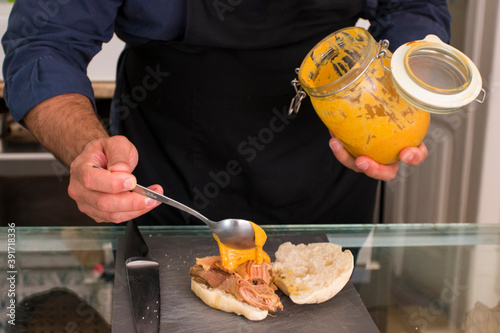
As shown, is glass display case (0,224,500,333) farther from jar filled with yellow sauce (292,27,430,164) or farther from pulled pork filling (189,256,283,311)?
jar filled with yellow sauce (292,27,430,164)

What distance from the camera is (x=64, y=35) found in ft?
3.55

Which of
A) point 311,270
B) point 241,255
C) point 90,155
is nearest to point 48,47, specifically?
point 90,155

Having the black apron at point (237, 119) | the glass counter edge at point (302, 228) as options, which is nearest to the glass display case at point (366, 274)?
the glass counter edge at point (302, 228)

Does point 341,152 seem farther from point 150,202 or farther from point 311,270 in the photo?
point 150,202

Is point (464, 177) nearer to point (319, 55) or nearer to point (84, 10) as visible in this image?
point (319, 55)

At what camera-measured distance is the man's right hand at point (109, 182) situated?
805 mm

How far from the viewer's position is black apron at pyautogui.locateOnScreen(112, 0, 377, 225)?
1.21 meters

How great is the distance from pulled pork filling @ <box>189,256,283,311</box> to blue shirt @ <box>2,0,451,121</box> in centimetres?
43

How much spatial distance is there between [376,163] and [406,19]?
0.49 m

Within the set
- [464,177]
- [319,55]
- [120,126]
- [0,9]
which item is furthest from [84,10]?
[0,9]

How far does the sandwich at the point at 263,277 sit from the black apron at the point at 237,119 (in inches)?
14.1

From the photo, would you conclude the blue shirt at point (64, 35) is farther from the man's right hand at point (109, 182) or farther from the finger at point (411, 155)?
the finger at point (411, 155)

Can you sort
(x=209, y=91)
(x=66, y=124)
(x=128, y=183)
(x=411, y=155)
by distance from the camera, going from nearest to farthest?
(x=128, y=183) < (x=411, y=155) < (x=66, y=124) < (x=209, y=91)

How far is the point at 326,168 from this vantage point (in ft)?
4.52
